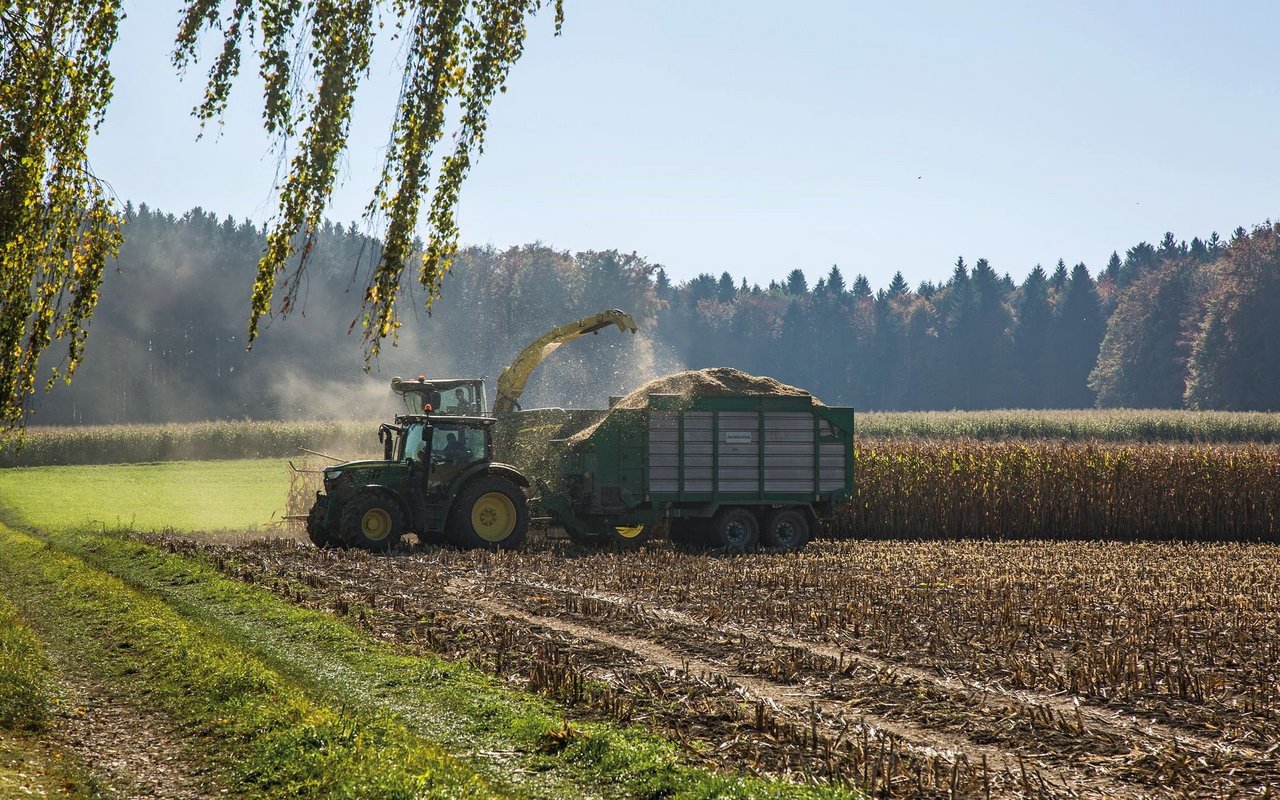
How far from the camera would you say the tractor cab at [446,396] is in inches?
829

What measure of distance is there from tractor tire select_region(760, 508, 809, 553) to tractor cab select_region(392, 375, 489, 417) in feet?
18.0

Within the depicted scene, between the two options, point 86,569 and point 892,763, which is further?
point 86,569

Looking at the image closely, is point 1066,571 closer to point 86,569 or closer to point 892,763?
point 892,763

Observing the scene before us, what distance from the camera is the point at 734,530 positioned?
21.2 m

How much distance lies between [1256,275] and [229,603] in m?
84.5

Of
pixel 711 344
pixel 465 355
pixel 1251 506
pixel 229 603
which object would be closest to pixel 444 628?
pixel 229 603

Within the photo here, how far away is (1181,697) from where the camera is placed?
903 centimetres

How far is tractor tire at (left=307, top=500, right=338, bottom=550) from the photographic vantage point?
64.0 ft

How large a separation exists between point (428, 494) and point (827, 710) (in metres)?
11.8

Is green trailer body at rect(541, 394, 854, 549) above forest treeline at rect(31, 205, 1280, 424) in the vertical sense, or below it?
below

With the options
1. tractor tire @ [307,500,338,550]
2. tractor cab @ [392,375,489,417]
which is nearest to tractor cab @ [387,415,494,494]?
tractor cab @ [392,375,489,417]

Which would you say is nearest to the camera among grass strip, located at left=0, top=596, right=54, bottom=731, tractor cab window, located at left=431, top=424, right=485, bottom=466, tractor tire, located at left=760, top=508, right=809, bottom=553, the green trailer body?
grass strip, located at left=0, top=596, right=54, bottom=731

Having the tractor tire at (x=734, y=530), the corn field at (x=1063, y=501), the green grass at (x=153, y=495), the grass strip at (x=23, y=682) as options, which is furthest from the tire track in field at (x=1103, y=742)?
the green grass at (x=153, y=495)

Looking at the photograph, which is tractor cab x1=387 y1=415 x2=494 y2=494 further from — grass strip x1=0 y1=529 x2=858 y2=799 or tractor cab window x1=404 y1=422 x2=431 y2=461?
grass strip x1=0 y1=529 x2=858 y2=799
